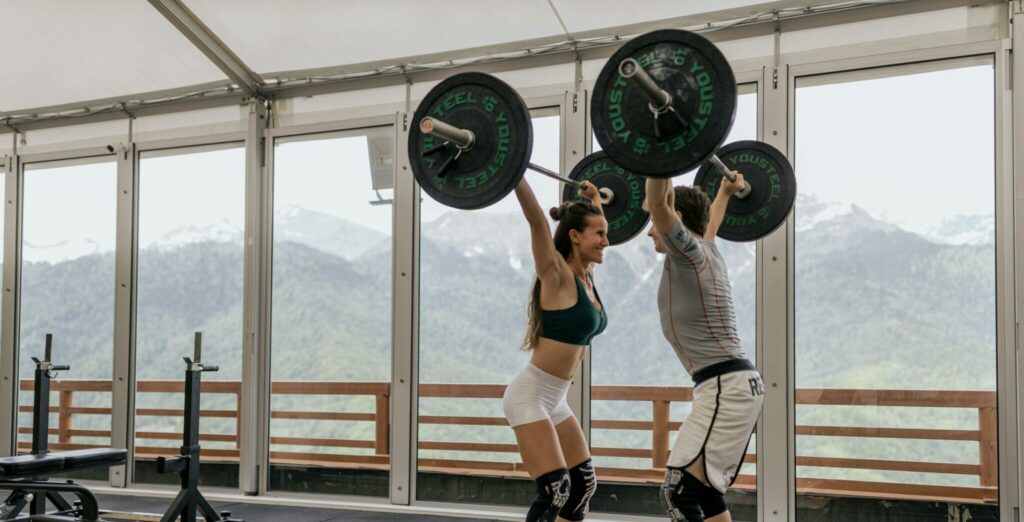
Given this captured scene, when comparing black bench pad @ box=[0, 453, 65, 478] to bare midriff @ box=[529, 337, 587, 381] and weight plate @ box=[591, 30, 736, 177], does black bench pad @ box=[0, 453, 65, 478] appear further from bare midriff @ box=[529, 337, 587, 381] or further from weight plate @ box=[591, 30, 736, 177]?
weight plate @ box=[591, 30, 736, 177]

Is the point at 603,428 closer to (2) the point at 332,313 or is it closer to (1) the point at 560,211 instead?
(2) the point at 332,313

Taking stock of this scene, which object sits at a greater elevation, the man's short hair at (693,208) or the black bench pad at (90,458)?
the man's short hair at (693,208)

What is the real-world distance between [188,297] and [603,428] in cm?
270

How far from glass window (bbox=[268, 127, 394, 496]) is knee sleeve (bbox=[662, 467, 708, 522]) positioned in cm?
274

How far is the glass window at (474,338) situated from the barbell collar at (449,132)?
6.56 feet

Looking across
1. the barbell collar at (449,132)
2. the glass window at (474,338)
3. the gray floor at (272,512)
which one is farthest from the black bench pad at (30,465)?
the barbell collar at (449,132)

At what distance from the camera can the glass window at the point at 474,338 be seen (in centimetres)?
456

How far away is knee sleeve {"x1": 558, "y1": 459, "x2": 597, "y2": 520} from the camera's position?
2.71m

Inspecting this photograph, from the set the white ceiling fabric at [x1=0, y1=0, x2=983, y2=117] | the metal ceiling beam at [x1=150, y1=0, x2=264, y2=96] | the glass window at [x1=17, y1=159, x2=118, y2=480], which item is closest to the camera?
the white ceiling fabric at [x1=0, y1=0, x2=983, y2=117]

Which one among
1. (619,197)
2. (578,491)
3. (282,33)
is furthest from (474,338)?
(578,491)

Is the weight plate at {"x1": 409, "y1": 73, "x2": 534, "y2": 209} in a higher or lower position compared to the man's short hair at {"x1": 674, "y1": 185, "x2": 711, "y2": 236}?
higher

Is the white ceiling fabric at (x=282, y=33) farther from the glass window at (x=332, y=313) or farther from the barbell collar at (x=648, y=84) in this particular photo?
the barbell collar at (x=648, y=84)

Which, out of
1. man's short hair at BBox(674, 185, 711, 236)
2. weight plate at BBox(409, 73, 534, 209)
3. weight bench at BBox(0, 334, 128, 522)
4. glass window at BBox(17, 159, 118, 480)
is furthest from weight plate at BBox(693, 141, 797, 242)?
glass window at BBox(17, 159, 118, 480)

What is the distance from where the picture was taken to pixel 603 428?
434 centimetres
